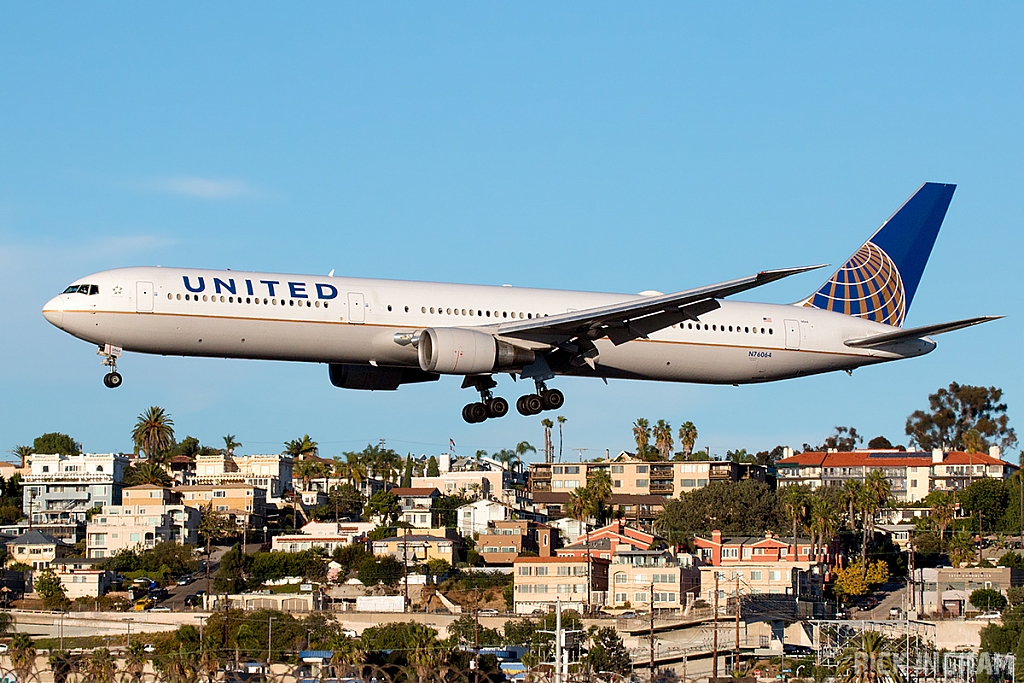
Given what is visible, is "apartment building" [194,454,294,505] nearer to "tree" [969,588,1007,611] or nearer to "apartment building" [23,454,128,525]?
"apartment building" [23,454,128,525]

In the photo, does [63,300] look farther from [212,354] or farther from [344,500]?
[344,500]

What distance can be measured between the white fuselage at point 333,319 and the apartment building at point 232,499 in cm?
10466

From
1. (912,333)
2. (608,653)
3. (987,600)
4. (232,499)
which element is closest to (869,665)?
(912,333)

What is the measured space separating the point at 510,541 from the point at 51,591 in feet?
139

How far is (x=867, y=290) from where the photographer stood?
5788cm

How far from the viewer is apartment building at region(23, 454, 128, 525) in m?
161

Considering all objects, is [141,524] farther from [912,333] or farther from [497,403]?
[912,333]

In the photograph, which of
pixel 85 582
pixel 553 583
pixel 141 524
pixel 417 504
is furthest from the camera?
pixel 417 504

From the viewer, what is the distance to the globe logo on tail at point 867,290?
57.0 meters

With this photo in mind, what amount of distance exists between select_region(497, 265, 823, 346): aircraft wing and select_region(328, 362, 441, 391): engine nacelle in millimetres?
4689

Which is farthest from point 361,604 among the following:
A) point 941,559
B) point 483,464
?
point 483,464

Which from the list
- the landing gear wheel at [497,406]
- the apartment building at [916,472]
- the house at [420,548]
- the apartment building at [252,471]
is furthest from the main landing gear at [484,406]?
the apartment building at [916,472]

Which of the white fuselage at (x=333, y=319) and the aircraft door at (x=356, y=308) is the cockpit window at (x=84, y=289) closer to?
the white fuselage at (x=333, y=319)

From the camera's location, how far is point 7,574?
118 m
